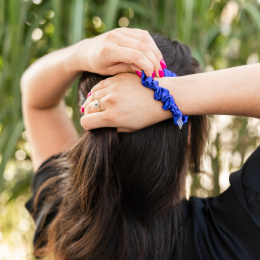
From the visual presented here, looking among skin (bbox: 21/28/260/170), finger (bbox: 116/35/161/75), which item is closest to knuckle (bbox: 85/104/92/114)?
skin (bbox: 21/28/260/170)

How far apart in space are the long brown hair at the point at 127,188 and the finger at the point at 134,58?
A: 9cm

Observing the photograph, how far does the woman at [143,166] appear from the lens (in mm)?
585

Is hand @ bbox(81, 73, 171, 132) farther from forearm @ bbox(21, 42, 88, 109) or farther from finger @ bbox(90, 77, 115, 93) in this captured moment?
forearm @ bbox(21, 42, 88, 109)

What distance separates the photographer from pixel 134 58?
1.85 feet

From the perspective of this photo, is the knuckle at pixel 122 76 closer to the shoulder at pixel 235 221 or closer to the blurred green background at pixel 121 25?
the shoulder at pixel 235 221

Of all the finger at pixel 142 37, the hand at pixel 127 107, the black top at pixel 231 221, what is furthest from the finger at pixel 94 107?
the black top at pixel 231 221

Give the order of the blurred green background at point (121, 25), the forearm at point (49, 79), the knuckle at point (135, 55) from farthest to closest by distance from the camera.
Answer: the blurred green background at point (121, 25)
the forearm at point (49, 79)
the knuckle at point (135, 55)

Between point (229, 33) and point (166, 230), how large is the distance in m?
0.64

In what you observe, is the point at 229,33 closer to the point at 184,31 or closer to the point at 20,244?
the point at 184,31

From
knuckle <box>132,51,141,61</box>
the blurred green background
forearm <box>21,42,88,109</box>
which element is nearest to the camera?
knuckle <box>132,51,141,61</box>

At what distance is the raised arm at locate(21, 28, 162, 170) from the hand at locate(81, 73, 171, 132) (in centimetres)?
3

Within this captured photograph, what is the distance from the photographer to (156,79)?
1.93ft

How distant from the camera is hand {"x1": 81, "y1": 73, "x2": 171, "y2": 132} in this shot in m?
0.58

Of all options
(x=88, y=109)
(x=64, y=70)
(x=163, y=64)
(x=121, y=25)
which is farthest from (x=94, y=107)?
(x=121, y=25)
